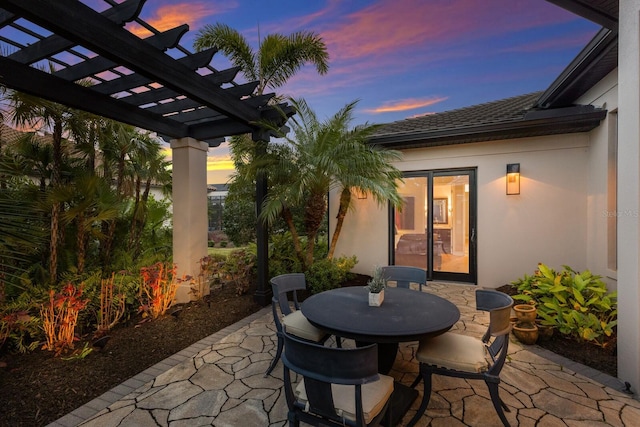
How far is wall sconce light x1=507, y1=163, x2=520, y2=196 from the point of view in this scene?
6.36 metres

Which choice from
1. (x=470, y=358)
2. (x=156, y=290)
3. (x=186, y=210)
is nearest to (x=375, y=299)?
(x=470, y=358)

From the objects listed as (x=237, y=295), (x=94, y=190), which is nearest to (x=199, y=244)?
(x=237, y=295)

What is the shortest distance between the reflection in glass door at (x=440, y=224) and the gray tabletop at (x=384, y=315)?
13.6 ft

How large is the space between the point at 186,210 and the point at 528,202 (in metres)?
6.99

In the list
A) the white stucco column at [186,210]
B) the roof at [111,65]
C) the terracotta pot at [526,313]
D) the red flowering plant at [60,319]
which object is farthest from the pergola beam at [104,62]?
the terracotta pot at [526,313]

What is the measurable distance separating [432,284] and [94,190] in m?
6.76

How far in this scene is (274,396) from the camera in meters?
2.91

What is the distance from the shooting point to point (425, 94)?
1334cm

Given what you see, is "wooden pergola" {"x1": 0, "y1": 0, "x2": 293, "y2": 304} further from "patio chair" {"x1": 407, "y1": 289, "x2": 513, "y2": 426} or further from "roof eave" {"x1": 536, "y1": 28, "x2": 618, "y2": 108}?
"roof eave" {"x1": 536, "y1": 28, "x2": 618, "y2": 108}

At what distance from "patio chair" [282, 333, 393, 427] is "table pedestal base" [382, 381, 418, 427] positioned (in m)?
0.64

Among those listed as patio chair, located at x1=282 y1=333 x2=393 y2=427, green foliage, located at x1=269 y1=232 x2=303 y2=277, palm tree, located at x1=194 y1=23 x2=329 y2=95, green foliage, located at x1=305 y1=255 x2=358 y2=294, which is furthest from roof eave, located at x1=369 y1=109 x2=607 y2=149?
patio chair, located at x1=282 y1=333 x2=393 y2=427

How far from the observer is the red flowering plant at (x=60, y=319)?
11.6 feet

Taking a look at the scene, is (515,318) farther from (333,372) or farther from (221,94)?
(221,94)

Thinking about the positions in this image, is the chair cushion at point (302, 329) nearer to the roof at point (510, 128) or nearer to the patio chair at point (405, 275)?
the patio chair at point (405, 275)
